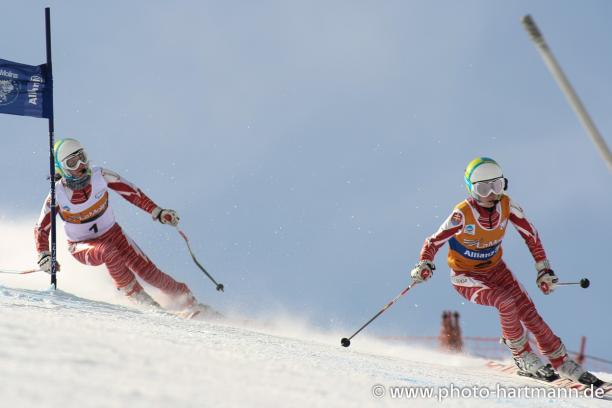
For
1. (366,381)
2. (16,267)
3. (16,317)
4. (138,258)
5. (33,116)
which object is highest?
(33,116)

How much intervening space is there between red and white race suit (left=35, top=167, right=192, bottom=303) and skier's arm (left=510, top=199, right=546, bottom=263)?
3.91 m

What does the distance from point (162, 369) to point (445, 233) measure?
4.55m

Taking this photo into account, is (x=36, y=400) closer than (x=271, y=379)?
Yes

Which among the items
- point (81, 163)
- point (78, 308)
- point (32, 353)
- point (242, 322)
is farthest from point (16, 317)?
point (242, 322)

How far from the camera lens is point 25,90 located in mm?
8359

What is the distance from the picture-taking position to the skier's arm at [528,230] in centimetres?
775

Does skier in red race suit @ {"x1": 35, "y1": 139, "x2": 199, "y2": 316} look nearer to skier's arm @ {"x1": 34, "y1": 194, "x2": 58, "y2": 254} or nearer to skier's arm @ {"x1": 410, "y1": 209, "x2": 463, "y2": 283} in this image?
skier's arm @ {"x1": 34, "y1": 194, "x2": 58, "y2": 254}

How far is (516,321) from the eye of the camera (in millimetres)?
7301

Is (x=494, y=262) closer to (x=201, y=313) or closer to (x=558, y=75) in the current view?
(x=201, y=313)

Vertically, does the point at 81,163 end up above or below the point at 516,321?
above

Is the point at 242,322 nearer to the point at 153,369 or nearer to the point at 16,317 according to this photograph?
the point at 16,317

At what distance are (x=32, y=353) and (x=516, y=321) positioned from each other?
205 inches

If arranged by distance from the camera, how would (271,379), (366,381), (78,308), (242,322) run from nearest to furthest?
(271,379) → (366,381) → (78,308) → (242,322)

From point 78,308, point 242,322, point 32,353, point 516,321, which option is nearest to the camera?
point 32,353
